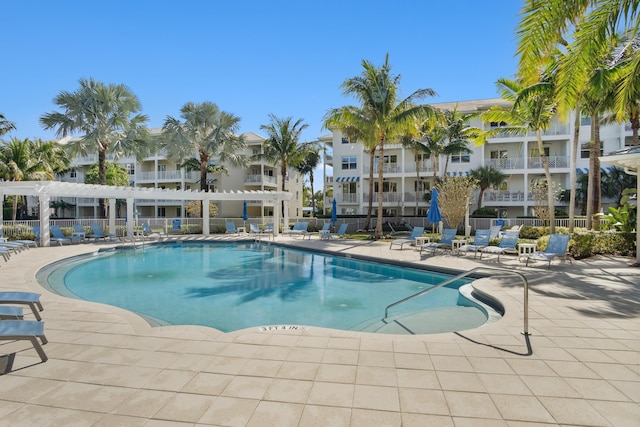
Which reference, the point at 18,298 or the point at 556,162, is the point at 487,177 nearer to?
the point at 556,162

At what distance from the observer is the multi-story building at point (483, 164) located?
29000mm

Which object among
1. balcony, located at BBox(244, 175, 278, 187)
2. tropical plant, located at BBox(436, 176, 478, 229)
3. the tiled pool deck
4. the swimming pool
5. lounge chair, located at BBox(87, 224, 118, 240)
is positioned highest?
balcony, located at BBox(244, 175, 278, 187)

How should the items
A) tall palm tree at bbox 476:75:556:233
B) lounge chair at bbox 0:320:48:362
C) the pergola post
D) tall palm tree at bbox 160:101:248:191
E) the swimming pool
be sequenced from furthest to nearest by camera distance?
tall palm tree at bbox 160:101:248:191 → the pergola post → tall palm tree at bbox 476:75:556:233 → the swimming pool → lounge chair at bbox 0:320:48:362

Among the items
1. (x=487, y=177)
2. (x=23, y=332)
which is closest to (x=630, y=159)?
(x=23, y=332)

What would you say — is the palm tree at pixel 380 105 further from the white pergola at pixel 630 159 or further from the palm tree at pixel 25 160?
the palm tree at pixel 25 160

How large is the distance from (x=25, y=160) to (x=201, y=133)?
13.4 meters

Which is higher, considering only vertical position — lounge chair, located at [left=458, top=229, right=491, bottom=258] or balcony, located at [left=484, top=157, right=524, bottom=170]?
balcony, located at [left=484, top=157, right=524, bottom=170]

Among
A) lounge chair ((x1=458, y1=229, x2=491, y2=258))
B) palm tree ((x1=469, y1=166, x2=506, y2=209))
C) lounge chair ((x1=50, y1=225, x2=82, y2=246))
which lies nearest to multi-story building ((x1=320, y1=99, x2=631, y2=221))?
palm tree ((x1=469, y1=166, x2=506, y2=209))

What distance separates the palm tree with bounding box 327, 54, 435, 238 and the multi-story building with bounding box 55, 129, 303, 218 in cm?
A: 2057

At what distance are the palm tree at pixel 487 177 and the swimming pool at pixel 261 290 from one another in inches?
701

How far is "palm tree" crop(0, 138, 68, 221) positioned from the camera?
1000 inches

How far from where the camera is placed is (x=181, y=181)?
41.1 m

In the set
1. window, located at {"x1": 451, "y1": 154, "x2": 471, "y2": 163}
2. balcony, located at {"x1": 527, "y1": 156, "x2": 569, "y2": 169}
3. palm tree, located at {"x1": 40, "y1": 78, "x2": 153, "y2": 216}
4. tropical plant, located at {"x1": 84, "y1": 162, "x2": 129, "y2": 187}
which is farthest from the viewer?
tropical plant, located at {"x1": 84, "y1": 162, "x2": 129, "y2": 187}

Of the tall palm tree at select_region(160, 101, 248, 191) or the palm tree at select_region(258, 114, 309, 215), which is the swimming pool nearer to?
the tall palm tree at select_region(160, 101, 248, 191)
